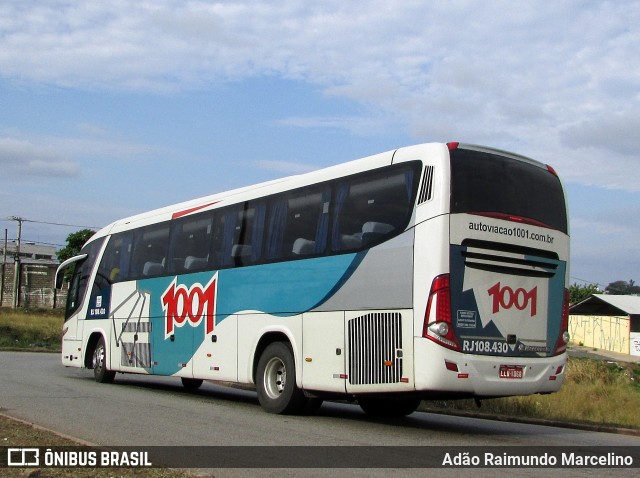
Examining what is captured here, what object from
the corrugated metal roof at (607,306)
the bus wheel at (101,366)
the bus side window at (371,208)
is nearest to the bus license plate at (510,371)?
the bus side window at (371,208)

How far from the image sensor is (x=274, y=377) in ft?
44.8

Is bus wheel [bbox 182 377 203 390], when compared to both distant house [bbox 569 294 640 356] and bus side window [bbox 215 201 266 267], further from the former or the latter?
distant house [bbox 569 294 640 356]

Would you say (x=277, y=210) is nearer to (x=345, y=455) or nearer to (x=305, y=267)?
(x=305, y=267)

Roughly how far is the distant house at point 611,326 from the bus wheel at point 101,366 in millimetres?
48171

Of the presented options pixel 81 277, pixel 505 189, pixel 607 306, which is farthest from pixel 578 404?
pixel 607 306

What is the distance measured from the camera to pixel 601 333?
6356 centimetres

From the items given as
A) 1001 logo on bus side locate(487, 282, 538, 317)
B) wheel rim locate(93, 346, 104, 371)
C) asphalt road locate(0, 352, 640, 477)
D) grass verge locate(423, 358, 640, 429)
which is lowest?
grass verge locate(423, 358, 640, 429)

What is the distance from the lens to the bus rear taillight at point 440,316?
10.4 metres

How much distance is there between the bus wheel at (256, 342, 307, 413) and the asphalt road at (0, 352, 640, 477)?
219 mm

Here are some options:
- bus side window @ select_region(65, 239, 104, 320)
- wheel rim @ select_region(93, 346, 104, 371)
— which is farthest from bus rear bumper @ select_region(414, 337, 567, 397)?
bus side window @ select_region(65, 239, 104, 320)

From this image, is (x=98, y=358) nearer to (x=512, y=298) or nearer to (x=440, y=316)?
(x=440, y=316)

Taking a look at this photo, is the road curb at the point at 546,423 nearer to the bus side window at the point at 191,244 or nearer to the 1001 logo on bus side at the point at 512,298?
the 1001 logo on bus side at the point at 512,298

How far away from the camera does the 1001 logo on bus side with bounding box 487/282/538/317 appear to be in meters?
11.1

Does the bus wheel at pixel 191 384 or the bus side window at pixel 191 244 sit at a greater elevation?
the bus side window at pixel 191 244
